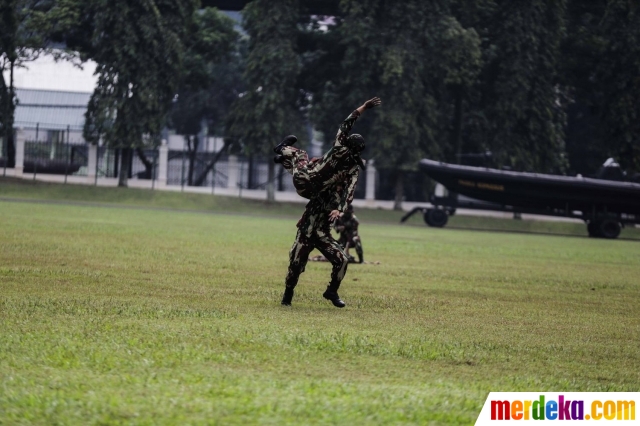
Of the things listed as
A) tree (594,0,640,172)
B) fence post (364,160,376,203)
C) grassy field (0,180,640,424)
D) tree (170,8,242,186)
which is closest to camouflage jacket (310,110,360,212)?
grassy field (0,180,640,424)

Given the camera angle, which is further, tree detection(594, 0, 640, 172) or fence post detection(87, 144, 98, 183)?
fence post detection(87, 144, 98, 183)

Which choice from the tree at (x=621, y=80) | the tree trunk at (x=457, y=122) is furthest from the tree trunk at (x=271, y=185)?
the tree at (x=621, y=80)

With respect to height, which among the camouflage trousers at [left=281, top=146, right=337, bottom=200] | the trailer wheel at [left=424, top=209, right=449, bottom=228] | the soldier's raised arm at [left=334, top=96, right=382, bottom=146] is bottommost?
the trailer wheel at [left=424, top=209, right=449, bottom=228]

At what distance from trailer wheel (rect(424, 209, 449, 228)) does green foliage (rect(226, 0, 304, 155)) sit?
9403 mm

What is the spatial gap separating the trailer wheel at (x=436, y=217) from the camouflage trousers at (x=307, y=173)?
106 ft

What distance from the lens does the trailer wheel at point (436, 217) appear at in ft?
142

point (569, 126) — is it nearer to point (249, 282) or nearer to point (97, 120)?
point (97, 120)

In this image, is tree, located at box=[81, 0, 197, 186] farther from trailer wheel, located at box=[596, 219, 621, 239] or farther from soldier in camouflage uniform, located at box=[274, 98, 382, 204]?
soldier in camouflage uniform, located at box=[274, 98, 382, 204]

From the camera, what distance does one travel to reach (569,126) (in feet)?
190

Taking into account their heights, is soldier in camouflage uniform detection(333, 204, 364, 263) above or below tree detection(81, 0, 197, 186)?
below

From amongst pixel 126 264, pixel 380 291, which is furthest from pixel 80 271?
pixel 380 291

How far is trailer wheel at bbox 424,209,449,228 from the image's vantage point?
43.3 metres

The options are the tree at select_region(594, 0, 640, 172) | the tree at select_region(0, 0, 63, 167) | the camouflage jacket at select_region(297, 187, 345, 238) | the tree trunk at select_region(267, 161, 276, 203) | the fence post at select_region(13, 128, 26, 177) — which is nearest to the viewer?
the camouflage jacket at select_region(297, 187, 345, 238)

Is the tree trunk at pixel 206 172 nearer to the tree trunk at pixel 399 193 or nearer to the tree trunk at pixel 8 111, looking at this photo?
the tree trunk at pixel 8 111
